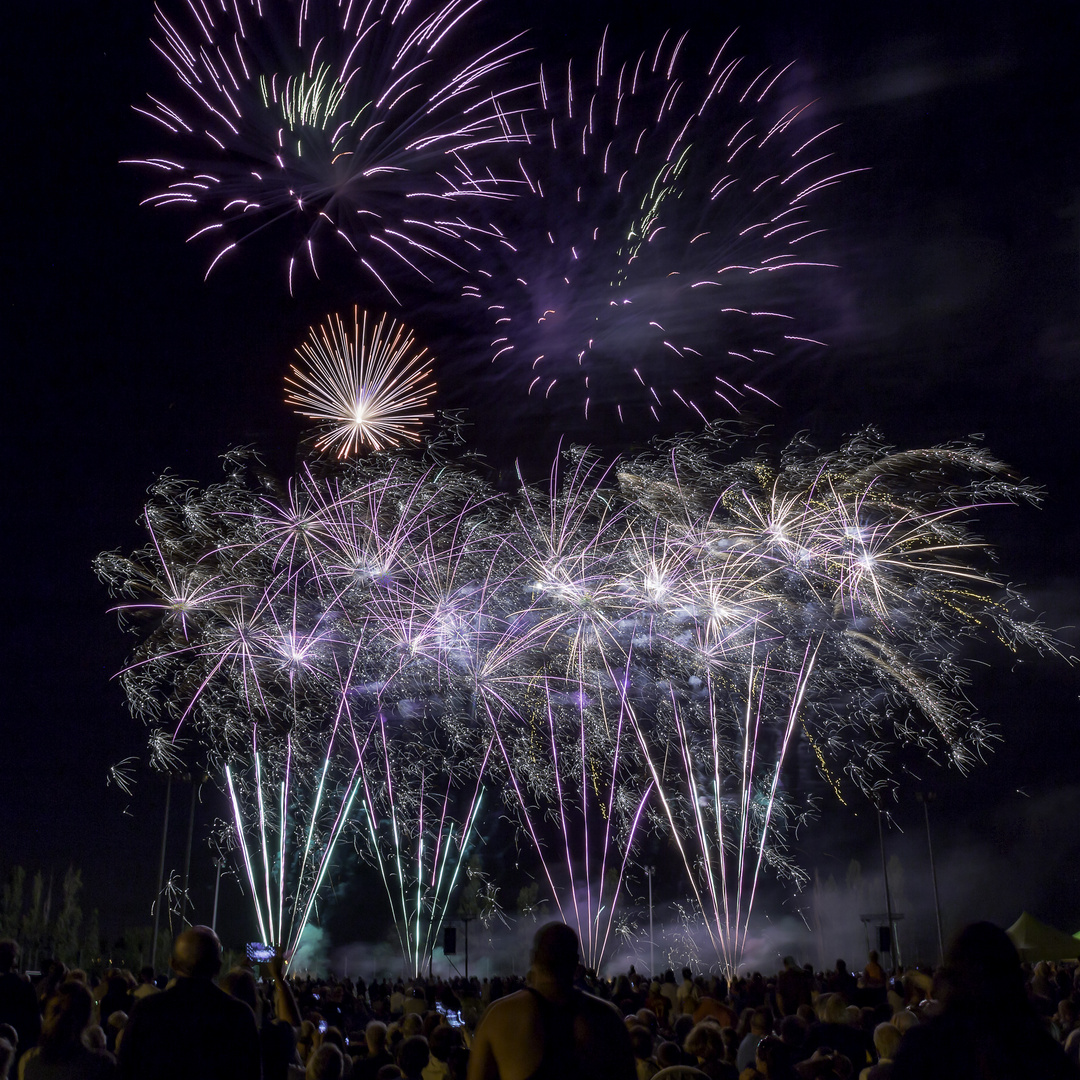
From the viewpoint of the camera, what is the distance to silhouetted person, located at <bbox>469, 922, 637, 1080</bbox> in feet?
12.9

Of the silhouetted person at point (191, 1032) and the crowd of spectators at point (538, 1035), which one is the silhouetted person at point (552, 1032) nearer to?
the crowd of spectators at point (538, 1035)

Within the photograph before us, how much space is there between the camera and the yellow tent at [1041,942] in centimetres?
2370

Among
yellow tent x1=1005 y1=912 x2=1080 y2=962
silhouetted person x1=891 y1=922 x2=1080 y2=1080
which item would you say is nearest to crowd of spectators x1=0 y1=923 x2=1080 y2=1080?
silhouetted person x1=891 y1=922 x2=1080 y2=1080

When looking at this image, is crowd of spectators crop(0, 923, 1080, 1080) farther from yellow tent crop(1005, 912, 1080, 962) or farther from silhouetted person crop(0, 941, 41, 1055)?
Result: yellow tent crop(1005, 912, 1080, 962)

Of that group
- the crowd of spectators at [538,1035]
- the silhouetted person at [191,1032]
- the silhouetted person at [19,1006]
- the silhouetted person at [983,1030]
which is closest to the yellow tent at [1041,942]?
the crowd of spectators at [538,1035]

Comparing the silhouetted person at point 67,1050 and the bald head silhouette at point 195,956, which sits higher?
the bald head silhouette at point 195,956

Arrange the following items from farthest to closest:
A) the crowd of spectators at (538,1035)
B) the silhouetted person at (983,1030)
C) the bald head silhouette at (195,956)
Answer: the bald head silhouette at (195,956), the crowd of spectators at (538,1035), the silhouetted person at (983,1030)

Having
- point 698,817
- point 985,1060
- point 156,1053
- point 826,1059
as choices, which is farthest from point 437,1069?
point 698,817

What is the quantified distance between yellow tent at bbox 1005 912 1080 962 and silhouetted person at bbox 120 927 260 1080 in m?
23.2

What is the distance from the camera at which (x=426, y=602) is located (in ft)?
78.7

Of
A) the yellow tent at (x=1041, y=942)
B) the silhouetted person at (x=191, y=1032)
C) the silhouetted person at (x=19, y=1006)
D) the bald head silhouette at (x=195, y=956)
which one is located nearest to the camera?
the silhouetted person at (x=191, y=1032)

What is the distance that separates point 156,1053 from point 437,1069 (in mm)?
3740

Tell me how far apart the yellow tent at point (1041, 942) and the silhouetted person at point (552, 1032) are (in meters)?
23.0

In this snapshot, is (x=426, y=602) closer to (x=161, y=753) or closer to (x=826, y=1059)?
(x=161, y=753)
